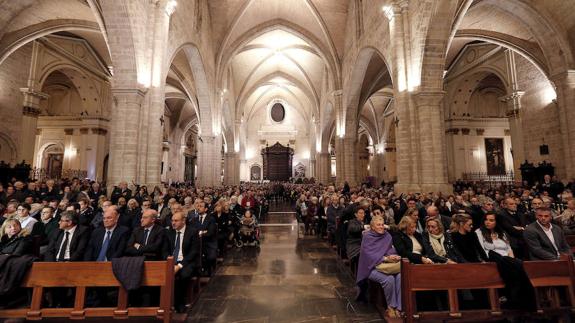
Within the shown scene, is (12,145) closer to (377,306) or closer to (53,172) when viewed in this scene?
(53,172)

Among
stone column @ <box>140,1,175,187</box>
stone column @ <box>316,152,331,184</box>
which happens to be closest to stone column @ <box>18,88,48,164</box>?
stone column @ <box>140,1,175,187</box>

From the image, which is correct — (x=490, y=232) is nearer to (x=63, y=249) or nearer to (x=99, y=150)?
(x=63, y=249)

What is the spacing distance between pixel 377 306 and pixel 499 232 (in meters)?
1.70

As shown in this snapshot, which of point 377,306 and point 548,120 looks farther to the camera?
point 548,120

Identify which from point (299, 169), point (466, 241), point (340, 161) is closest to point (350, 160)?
point (340, 161)

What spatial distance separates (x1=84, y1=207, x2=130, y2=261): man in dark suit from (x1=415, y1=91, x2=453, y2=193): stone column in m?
7.64

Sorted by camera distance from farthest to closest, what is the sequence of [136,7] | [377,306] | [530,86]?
[530,86] → [136,7] → [377,306]

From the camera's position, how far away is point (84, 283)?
7.74 ft

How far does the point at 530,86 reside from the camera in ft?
42.7

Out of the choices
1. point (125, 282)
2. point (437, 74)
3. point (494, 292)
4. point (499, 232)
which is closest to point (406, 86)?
point (437, 74)

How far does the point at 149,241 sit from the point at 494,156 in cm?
2133

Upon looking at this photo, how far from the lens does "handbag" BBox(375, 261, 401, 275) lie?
9.32 feet

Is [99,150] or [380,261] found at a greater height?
[99,150]

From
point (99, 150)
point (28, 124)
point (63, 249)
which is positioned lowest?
point (63, 249)
